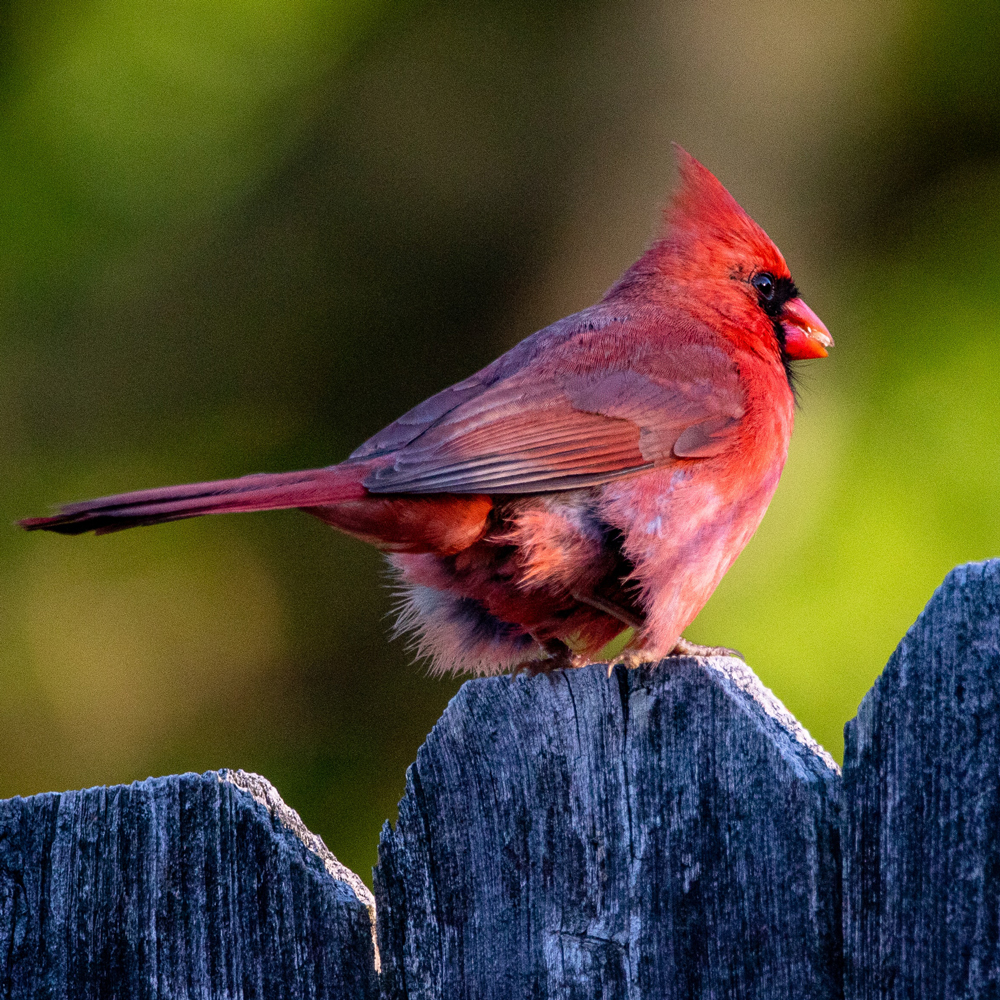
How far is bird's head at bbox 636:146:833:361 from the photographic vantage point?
3.71 metres

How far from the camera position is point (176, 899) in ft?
6.13

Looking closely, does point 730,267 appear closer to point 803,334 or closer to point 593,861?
point 803,334

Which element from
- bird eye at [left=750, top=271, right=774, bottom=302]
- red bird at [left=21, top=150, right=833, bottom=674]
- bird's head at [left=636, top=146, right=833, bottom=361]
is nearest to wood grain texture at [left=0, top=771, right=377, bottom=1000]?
red bird at [left=21, top=150, right=833, bottom=674]

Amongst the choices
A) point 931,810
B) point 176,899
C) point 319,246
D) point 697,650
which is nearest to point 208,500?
point 176,899

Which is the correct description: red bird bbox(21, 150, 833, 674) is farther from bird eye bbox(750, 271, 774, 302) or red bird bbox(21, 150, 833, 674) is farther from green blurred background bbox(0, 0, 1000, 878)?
green blurred background bbox(0, 0, 1000, 878)

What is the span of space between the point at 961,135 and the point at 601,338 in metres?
1.81

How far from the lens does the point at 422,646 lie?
3.16m

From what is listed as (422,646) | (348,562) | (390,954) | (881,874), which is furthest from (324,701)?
(881,874)

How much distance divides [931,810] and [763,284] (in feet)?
8.11

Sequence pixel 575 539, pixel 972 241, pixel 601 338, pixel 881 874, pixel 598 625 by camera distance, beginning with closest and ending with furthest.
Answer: pixel 881 874 → pixel 575 539 → pixel 598 625 → pixel 601 338 → pixel 972 241

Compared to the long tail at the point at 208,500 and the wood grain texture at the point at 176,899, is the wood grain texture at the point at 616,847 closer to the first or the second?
the wood grain texture at the point at 176,899

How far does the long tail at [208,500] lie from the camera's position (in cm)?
214

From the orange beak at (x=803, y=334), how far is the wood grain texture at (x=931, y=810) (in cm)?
235

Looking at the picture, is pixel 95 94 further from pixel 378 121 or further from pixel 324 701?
pixel 324 701
